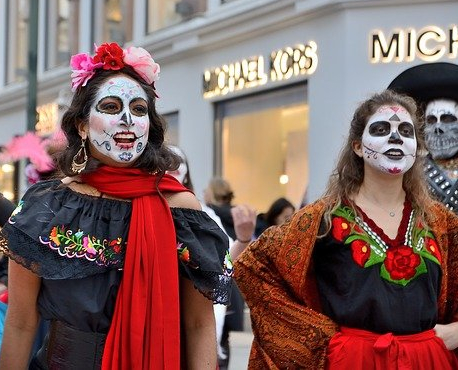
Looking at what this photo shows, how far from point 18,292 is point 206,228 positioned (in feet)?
1.93

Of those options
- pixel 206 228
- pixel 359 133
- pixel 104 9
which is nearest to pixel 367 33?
pixel 104 9

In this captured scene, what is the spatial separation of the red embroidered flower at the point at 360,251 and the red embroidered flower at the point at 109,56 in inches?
47.7

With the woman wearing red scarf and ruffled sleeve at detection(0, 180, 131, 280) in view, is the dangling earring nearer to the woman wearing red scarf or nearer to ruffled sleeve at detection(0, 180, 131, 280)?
the woman wearing red scarf

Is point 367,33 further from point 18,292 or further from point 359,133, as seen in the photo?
point 18,292

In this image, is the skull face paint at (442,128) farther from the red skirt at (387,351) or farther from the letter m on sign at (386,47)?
the letter m on sign at (386,47)

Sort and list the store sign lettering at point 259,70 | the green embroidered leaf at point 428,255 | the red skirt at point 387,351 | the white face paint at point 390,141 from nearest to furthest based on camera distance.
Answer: the red skirt at point 387,351, the green embroidered leaf at point 428,255, the white face paint at point 390,141, the store sign lettering at point 259,70

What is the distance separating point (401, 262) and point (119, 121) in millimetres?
1297

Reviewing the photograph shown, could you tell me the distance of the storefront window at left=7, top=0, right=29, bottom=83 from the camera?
72.0ft

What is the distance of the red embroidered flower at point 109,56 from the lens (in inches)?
122

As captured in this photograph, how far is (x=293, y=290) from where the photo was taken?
3957 millimetres

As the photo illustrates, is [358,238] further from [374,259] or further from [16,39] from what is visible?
[16,39]

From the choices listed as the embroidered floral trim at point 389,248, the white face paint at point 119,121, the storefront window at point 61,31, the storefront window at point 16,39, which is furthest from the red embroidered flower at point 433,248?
the storefront window at point 16,39

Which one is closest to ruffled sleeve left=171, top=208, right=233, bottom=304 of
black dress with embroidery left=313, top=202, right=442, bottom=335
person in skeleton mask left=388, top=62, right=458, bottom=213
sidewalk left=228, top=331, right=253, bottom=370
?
black dress with embroidery left=313, top=202, right=442, bottom=335

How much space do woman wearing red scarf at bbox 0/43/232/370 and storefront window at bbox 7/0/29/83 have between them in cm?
1930
